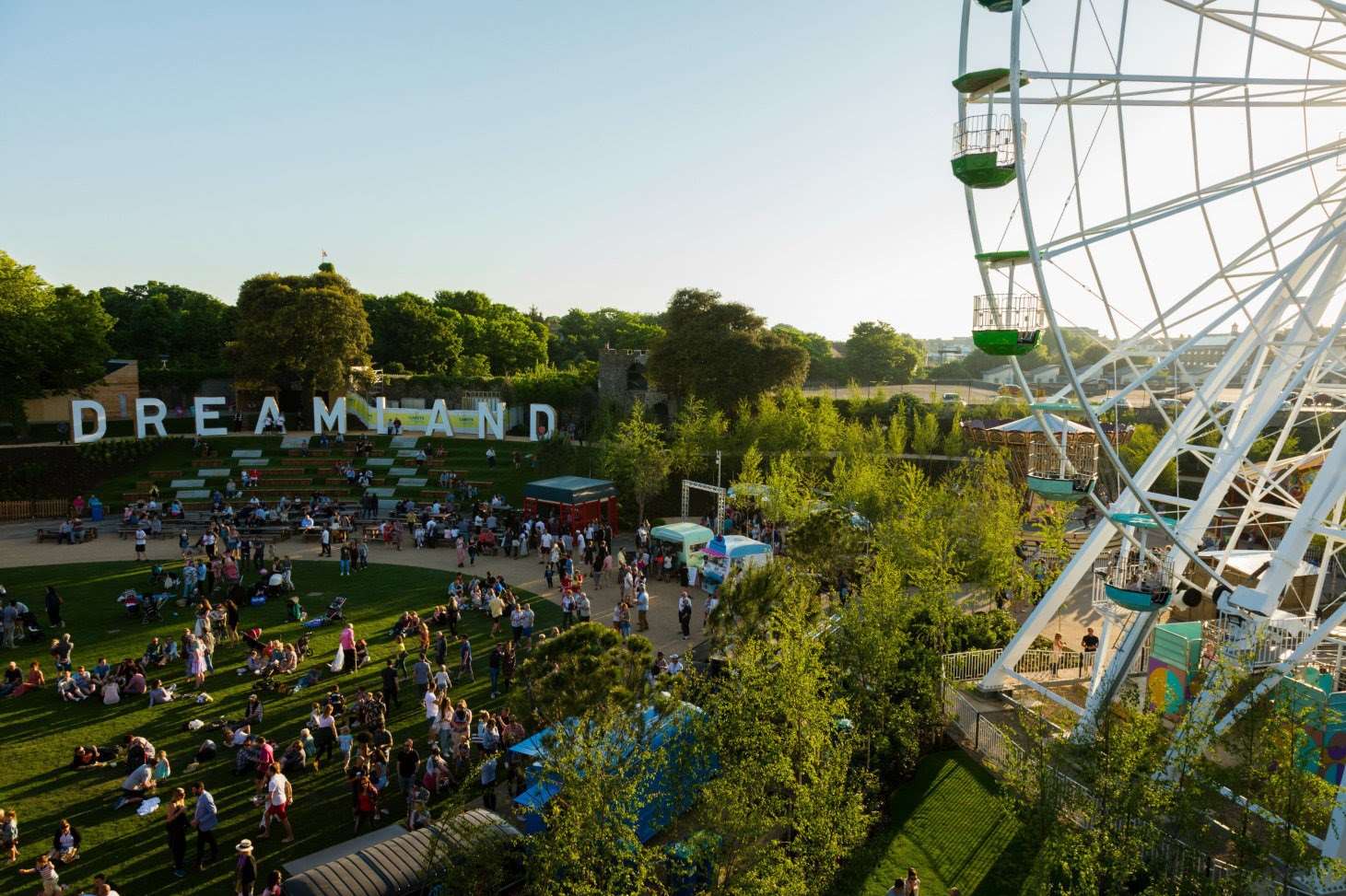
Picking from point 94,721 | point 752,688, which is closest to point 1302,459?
point 752,688

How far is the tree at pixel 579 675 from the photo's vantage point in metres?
10.8

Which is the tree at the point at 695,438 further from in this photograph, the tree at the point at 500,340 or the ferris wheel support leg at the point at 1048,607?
the tree at the point at 500,340

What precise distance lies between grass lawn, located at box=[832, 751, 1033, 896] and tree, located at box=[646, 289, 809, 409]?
32.2m

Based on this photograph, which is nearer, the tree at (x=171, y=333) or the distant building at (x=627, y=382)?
the distant building at (x=627, y=382)

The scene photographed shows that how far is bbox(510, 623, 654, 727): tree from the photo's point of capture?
10.8m

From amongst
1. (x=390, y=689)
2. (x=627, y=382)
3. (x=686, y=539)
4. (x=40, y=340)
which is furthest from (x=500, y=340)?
(x=390, y=689)

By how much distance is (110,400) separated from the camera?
49812 mm

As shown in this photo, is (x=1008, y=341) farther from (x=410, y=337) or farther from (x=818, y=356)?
(x=818, y=356)

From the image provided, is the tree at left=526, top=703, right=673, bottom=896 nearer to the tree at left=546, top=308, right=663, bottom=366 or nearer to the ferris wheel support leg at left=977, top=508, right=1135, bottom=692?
the ferris wheel support leg at left=977, top=508, right=1135, bottom=692

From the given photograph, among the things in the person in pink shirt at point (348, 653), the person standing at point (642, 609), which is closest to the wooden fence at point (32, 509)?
the person in pink shirt at point (348, 653)

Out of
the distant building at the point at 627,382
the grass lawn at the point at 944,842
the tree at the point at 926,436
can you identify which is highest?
the distant building at the point at 627,382

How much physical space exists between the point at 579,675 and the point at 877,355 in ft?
318

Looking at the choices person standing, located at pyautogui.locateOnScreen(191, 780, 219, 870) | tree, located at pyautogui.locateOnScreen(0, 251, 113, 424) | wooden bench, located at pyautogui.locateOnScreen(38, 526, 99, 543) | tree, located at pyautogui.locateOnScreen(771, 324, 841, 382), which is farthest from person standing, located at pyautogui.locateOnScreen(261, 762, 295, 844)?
tree, located at pyautogui.locateOnScreen(771, 324, 841, 382)

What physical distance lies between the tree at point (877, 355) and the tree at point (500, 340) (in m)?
38.7
